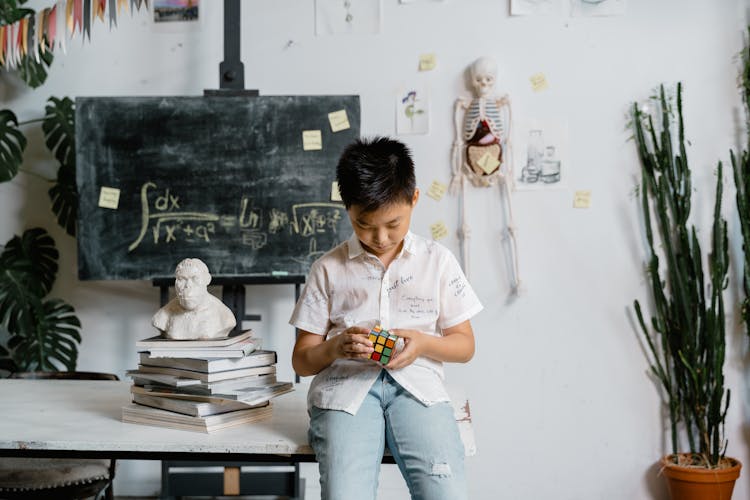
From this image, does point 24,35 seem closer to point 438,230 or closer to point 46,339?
point 46,339

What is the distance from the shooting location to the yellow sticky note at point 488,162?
3.24 metres

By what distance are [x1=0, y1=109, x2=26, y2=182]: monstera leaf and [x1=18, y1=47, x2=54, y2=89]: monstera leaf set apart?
15cm

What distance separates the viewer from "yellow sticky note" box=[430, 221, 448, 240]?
10.8 feet

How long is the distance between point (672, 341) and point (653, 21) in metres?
1.32

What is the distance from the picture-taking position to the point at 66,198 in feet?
10.8

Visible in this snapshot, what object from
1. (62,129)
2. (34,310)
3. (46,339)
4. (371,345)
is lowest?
(46,339)

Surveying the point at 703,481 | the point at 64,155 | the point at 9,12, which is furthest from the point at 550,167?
the point at 9,12

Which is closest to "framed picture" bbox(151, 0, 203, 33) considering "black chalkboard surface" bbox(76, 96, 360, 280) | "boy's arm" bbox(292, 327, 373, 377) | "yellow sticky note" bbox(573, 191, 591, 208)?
"black chalkboard surface" bbox(76, 96, 360, 280)

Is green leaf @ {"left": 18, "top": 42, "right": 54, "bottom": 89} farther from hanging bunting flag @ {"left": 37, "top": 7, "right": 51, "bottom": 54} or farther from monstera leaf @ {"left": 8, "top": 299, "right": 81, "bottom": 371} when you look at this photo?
monstera leaf @ {"left": 8, "top": 299, "right": 81, "bottom": 371}

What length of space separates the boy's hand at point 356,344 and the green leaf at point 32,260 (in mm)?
2097

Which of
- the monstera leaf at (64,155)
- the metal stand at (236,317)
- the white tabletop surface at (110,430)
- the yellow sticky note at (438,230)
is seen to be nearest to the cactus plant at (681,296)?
the yellow sticky note at (438,230)

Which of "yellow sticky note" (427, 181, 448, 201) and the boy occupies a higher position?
"yellow sticky note" (427, 181, 448, 201)

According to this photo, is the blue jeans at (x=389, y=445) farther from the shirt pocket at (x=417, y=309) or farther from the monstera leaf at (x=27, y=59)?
the monstera leaf at (x=27, y=59)

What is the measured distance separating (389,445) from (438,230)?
5.85 feet
